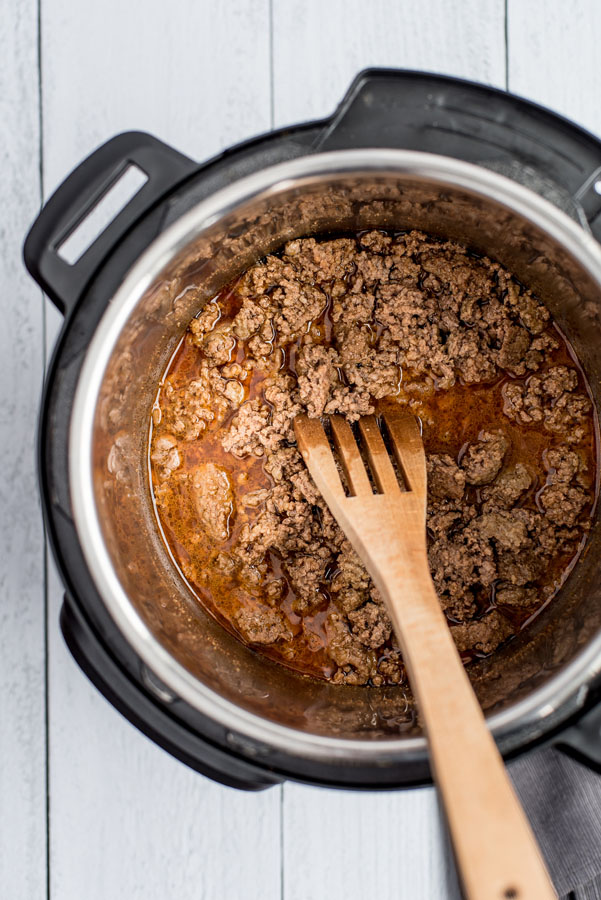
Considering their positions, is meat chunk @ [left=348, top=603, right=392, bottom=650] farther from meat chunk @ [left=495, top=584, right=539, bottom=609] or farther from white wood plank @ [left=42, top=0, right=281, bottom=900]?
white wood plank @ [left=42, top=0, right=281, bottom=900]

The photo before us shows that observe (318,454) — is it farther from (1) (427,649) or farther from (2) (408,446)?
(1) (427,649)

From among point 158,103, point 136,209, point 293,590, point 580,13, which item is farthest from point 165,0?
point 293,590

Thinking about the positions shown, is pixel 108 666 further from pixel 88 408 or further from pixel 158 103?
pixel 158 103

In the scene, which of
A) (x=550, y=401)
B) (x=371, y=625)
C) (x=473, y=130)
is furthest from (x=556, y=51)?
(x=371, y=625)

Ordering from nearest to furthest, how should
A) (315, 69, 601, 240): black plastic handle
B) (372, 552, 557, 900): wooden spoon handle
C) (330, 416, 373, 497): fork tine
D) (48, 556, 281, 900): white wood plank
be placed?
(372, 552, 557, 900): wooden spoon handle, (315, 69, 601, 240): black plastic handle, (330, 416, 373, 497): fork tine, (48, 556, 281, 900): white wood plank

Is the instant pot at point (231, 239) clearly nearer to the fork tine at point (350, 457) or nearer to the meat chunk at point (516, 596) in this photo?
the meat chunk at point (516, 596)

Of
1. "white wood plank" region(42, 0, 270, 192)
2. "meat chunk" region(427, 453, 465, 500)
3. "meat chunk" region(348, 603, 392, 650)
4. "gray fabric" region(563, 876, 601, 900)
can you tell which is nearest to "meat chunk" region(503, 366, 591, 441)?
"meat chunk" region(427, 453, 465, 500)
